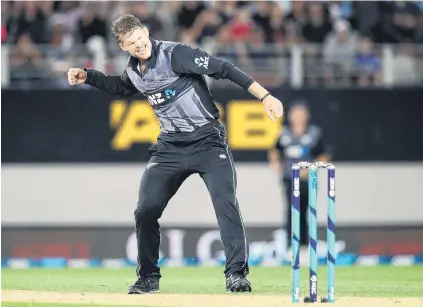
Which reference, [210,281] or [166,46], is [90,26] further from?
[166,46]

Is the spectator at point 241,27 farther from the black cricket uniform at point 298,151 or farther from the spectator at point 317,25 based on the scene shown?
the black cricket uniform at point 298,151

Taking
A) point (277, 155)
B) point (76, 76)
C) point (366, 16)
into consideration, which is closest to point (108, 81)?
point (76, 76)

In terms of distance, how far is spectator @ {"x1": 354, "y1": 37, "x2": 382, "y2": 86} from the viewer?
1658cm

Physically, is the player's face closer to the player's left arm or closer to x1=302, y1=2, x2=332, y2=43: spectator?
the player's left arm

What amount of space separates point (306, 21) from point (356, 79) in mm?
1068

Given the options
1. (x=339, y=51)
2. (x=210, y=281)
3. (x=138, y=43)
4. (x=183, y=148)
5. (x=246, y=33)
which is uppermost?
(x=246, y=33)

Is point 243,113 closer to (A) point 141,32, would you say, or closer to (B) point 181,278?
(B) point 181,278

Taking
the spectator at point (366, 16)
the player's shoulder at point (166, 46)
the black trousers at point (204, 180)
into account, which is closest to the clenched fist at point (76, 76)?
the player's shoulder at point (166, 46)

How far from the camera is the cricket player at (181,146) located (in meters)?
9.32

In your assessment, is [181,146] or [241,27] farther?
[241,27]

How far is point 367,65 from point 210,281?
19.3 feet

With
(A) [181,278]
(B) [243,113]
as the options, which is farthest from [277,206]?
(A) [181,278]

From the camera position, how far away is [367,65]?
1684 centimetres

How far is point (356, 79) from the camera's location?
1697cm
